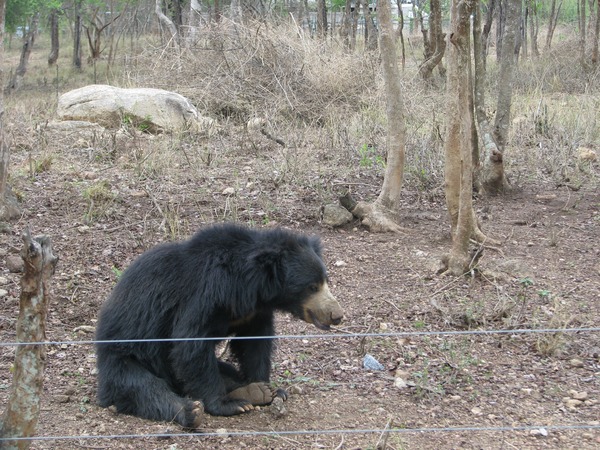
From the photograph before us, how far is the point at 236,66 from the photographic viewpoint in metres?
11.9

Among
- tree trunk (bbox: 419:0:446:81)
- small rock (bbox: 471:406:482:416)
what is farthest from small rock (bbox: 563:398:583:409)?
tree trunk (bbox: 419:0:446:81)

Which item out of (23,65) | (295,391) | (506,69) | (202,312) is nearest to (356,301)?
(295,391)

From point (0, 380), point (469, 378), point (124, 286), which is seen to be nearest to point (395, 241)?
point (469, 378)

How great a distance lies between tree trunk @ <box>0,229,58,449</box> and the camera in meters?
2.75

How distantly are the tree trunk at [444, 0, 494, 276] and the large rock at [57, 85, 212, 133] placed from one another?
16.4ft

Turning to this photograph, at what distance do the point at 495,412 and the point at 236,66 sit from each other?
29.5ft

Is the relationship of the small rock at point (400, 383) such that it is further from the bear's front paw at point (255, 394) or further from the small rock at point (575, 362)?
the small rock at point (575, 362)

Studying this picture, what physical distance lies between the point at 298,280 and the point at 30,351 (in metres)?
1.38

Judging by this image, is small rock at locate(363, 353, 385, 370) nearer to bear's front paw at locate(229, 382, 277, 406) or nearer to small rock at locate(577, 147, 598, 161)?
bear's front paw at locate(229, 382, 277, 406)

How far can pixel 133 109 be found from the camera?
10.4m

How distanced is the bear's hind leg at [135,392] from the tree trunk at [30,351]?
2.79ft

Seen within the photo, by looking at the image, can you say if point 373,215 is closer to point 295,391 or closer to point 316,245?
point 316,245

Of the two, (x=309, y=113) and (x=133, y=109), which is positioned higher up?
(x=133, y=109)

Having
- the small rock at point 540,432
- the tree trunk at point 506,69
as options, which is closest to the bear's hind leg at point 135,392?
the small rock at point 540,432
